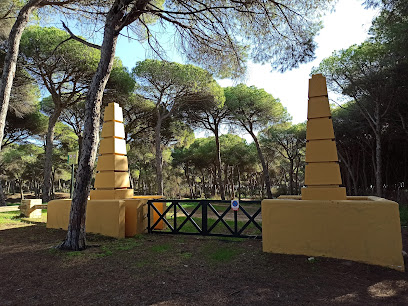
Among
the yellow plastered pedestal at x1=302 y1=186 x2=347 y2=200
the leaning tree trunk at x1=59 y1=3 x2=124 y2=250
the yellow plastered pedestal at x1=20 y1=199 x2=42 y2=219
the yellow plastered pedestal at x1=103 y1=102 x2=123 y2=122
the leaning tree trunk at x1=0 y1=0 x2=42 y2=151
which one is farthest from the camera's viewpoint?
the yellow plastered pedestal at x1=20 y1=199 x2=42 y2=219

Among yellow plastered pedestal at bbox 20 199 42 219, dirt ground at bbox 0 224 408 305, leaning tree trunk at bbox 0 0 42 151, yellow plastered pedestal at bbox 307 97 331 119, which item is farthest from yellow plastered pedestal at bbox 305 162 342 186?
yellow plastered pedestal at bbox 20 199 42 219

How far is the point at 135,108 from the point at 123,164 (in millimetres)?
10338

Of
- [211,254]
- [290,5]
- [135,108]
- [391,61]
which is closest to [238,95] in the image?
[135,108]

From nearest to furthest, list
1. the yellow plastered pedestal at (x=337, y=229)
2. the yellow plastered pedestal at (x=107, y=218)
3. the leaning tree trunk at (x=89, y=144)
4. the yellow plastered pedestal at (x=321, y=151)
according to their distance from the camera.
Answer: the yellow plastered pedestal at (x=337, y=229) < the yellow plastered pedestal at (x=321, y=151) < the leaning tree trunk at (x=89, y=144) < the yellow plastered pedestal at (x=107, y=218)

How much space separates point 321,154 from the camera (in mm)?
4324

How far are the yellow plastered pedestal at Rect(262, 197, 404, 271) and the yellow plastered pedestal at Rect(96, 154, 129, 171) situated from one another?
11.4ft

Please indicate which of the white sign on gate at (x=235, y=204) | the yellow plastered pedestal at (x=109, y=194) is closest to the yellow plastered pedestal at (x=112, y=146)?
the yellow plastered pedestal at (x=109, y=194)

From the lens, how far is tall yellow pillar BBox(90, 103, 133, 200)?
19.7 feet

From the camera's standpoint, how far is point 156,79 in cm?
1348

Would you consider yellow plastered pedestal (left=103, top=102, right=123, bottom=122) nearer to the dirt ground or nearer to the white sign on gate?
the dirt ground

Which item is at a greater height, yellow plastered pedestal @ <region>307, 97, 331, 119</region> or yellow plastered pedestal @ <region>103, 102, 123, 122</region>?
yellow plastered pedestal @ <region>103, 102, 123, 122</region>

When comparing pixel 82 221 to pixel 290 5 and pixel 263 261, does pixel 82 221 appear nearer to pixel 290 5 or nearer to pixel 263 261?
pixel 263 261

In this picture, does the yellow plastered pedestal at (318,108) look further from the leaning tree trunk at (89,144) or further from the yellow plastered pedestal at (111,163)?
the yellow plastered pedestal at (111,163)

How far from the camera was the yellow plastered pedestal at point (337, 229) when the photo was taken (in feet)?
11.8
